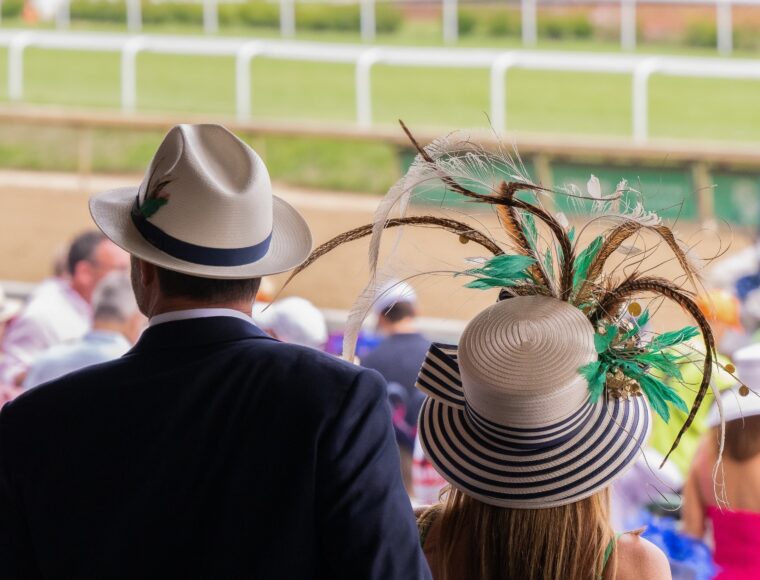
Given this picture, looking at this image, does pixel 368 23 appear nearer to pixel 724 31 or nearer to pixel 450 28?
pixel 450 28

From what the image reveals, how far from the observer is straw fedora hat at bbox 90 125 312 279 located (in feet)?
4.84

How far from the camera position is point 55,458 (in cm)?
144

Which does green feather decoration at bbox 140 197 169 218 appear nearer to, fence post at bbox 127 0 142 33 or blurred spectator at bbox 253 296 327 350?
blurred spectator at bbox 253 296 327 350

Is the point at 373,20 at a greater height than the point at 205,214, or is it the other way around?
the point at 373,20

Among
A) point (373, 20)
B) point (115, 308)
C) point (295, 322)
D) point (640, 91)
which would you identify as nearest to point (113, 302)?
point (115, 308)

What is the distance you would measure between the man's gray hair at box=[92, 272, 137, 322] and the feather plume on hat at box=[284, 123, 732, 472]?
97.4 inches

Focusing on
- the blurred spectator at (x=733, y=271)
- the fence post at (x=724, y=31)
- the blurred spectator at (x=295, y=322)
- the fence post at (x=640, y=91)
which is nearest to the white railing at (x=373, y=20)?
the fence post at (x=724, y=31)

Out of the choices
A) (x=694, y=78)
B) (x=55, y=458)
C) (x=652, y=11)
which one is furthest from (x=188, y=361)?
(x=652, y=11)

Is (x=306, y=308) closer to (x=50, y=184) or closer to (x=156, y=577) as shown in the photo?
(x=156, y=577)

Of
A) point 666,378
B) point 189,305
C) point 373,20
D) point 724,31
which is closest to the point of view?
point 189,305

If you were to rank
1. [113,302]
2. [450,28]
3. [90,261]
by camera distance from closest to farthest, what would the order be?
[113,302]
[90,261]
[450,28]

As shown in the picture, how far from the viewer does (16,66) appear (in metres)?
14.3

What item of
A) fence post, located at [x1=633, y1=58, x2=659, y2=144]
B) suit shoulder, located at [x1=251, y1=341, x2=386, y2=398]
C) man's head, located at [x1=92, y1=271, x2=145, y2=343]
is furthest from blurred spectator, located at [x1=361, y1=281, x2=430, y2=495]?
fence post, located at [x1=633, y1=58, x2=659, y2=144]

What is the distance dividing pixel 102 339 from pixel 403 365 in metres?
1.10
